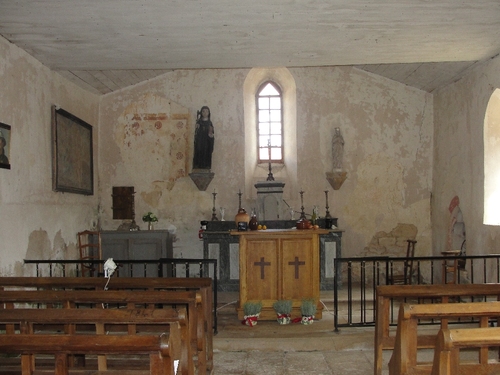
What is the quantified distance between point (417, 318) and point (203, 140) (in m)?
7.11

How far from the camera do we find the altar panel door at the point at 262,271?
6.02 metres

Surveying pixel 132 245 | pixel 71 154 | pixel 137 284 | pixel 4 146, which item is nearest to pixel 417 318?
pixel 137 284

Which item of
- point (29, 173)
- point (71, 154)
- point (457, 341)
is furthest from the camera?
point (71, 154)

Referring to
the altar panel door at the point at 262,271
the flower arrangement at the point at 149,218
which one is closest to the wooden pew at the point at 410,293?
the altar panel door at the point at 262,271

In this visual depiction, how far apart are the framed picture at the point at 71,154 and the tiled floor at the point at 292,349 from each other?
342 cm

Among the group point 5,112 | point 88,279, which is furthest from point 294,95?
point 88,279

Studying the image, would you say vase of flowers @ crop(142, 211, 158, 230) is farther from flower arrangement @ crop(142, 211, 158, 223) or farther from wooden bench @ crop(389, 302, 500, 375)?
wooden bench @ crop(389, 302, 500, 375)

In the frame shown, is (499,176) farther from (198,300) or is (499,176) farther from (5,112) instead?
(5,112)

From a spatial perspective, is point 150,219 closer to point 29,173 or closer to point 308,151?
point 29,173

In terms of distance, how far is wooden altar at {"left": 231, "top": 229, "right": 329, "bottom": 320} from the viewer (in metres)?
6.00

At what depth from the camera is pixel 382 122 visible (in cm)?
976

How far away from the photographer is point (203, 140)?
9398 mm

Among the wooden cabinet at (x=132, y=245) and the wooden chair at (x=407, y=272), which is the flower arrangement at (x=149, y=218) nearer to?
the wooden cabinet at (x=132, y=245)

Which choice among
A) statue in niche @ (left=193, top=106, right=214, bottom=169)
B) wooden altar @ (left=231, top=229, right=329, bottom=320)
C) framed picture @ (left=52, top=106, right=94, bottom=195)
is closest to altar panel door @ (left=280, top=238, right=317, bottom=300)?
wooden altar @ (left=231, top=229, right=329, bottom=320)
